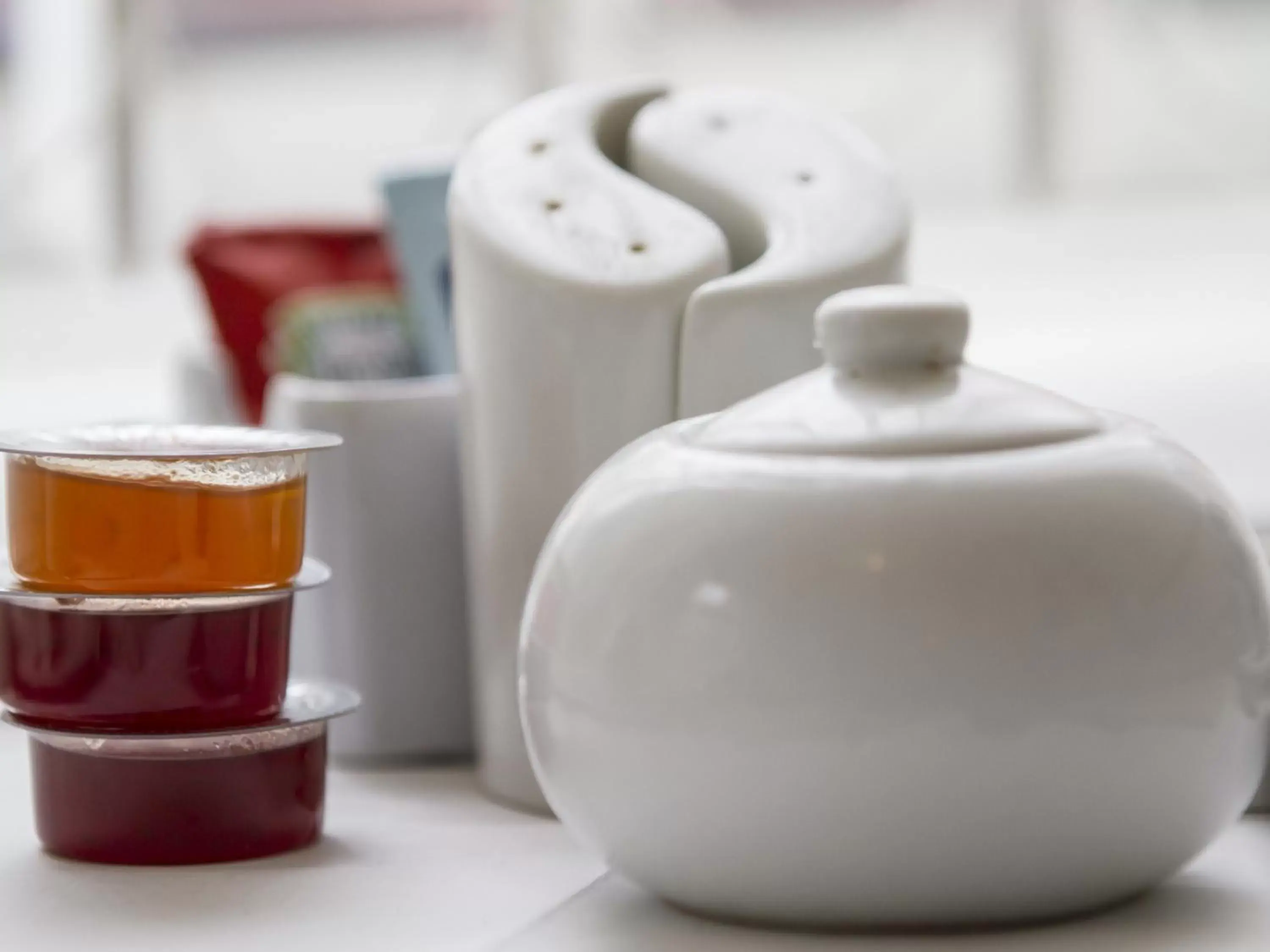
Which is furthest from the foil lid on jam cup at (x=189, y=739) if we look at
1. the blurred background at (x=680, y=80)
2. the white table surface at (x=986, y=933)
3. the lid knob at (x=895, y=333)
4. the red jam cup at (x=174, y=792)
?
the blurred background at (x=680, y=80)

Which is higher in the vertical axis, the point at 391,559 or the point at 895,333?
the point at 895,333

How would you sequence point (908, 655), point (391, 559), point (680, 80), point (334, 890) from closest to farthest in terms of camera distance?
1. point (908, 655)
2. point (334, 890)
3. point (391, 559)
4. point (680, 80)

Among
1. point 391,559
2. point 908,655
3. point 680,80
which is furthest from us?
point 680,80

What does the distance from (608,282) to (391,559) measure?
174 millimetres

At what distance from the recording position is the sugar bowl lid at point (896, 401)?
439 mm

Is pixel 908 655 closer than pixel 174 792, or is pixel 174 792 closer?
pixel 908 655

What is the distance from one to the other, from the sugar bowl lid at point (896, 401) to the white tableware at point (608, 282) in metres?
0.13

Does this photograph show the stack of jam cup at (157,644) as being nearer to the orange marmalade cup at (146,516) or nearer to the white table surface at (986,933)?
the orange marmalade cup at (146,516)

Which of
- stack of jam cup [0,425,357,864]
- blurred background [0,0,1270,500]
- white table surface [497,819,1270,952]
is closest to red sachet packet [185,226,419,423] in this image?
stack of jam cup [0,425,357,864]

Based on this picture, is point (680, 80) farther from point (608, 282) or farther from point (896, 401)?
point (896, 401)

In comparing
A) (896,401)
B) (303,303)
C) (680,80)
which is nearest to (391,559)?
(303,303)

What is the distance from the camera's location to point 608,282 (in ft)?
1.97

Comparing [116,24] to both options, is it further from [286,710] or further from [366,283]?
[286,710]

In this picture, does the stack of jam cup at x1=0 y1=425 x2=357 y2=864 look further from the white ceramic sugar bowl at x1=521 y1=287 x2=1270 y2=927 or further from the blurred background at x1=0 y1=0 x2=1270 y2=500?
the blurred background at x1=0 y1=0 x2=1270 y2=500
